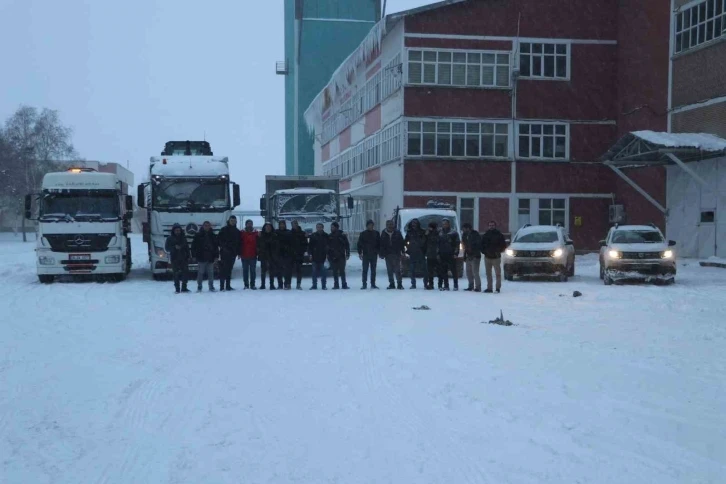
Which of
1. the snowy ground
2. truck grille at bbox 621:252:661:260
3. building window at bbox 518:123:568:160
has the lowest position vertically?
the snowy ground

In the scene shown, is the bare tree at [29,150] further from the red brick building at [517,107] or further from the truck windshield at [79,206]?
the truck windshield at [79,206]

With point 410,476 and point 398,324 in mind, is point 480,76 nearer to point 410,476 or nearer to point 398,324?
point 398,324

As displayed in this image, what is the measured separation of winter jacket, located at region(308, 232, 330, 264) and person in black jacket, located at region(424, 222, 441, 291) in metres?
2.43

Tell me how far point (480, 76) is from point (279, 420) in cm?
3205

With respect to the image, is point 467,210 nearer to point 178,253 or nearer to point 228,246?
point 228,246

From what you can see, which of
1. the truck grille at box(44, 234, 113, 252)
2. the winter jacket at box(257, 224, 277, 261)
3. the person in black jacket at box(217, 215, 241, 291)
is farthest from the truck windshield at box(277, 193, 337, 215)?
the truck grille at box(44, 234, 113, 252)

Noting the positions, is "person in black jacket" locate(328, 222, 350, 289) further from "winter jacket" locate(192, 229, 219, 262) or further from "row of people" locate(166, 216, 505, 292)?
"winter jacket" locate(192, 229, 219, 262)

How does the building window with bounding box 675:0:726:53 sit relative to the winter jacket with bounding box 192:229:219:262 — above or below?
above

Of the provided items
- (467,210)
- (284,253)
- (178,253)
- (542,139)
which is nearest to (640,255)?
(284,253)

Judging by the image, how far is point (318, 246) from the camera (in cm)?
1972

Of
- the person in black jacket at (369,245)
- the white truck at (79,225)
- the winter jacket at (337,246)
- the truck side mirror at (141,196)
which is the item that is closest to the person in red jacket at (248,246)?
the winter jacket at (337,246)

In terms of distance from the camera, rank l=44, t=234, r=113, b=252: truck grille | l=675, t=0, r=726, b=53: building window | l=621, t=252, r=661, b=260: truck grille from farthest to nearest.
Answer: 1. l=675, t=0, r=726, b=53: building window
2. l=44, t=234, r=113, b=252: truck grille
3. l=621, t=252, r=661, b=260: truck grille

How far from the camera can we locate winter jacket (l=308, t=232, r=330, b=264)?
19.7 meters

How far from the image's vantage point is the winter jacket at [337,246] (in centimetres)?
1992
